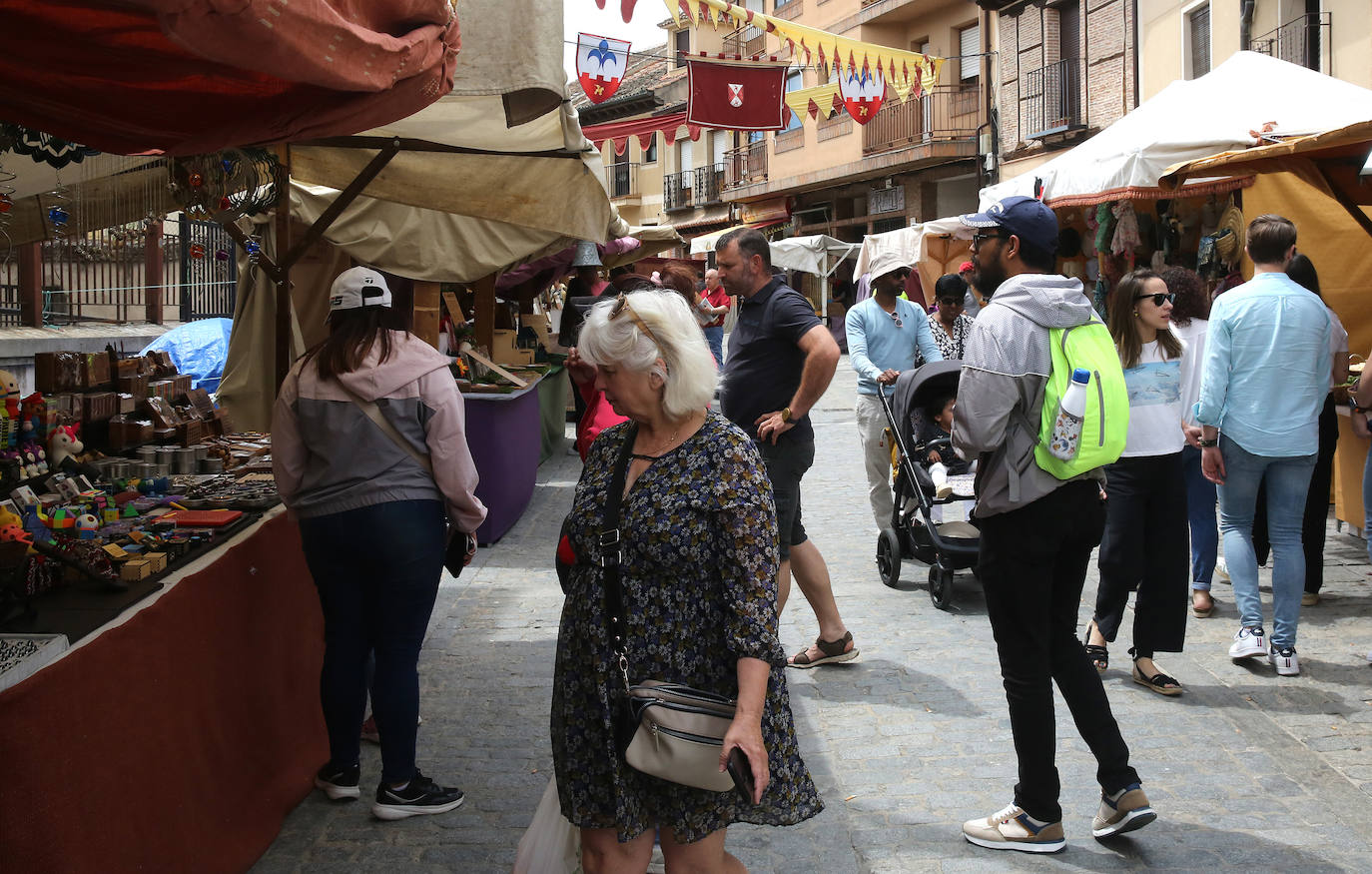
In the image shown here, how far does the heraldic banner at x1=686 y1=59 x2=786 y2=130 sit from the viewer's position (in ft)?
50.8

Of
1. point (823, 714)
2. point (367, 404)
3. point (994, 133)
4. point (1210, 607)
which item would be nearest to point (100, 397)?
point (367, 404)

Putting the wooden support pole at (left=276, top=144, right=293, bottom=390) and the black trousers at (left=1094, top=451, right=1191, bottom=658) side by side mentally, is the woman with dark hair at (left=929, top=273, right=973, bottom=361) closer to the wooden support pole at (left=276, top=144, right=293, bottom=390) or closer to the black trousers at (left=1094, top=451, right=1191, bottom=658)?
the black trousers at (left=1094, top=451, right=1191, bottom=658)

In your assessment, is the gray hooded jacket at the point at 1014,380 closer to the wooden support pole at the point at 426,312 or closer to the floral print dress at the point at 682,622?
the floral print dress at the point at 682,622

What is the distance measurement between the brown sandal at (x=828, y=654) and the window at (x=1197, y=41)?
16.5m

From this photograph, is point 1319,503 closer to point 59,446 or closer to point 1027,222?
point 1027,222

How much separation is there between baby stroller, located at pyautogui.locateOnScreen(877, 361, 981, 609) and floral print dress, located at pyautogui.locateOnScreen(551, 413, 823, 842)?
3.88 meters

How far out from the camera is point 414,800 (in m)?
4.14

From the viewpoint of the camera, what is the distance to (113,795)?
9.81ft

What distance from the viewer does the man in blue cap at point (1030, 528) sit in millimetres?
3701

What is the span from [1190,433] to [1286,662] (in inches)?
50.3

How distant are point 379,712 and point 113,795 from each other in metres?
1.19

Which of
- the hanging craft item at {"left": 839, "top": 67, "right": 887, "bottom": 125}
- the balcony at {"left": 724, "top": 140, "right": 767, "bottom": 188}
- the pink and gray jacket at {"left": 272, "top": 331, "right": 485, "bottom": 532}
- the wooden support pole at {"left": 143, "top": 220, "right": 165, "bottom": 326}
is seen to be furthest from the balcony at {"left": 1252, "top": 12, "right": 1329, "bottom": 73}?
the balcony at {"left": 724, "top": 140, "right": 767, "bottom": 188}

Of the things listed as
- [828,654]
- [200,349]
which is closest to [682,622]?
[828,654]

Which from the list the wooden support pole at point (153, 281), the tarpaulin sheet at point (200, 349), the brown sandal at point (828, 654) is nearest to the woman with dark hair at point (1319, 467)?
the brown sandal at point (828, 654)
